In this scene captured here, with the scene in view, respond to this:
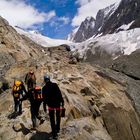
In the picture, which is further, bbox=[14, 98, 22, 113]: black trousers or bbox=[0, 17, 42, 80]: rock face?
bbox=[0, 17, 42, 80]: rock face

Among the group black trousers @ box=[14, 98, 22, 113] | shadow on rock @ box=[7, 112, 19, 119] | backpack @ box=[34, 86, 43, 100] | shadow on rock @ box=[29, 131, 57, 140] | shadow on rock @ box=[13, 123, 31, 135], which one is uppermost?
backpack @ box=[34, 86, 43, 100]

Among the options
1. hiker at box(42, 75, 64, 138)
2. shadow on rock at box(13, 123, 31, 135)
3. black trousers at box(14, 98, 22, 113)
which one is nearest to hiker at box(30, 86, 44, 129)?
shadow on rock at box(13, 123, 31, 135)

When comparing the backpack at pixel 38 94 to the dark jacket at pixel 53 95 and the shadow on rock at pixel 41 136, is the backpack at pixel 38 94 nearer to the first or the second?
the shadow on rock at pixel 41 136

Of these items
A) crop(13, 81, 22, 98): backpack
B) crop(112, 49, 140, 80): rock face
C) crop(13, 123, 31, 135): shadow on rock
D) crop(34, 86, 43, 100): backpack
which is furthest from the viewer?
crop(112, 49, 140, 80): rock face

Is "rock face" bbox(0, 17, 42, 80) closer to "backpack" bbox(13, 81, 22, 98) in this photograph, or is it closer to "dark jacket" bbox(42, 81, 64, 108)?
"backpack" bbox(13, 81, 22, 98)

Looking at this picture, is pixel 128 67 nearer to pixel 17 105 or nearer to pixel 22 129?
pixel 17 105

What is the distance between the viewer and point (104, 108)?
1183 inches

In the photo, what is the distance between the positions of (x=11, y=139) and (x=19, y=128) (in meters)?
1.06

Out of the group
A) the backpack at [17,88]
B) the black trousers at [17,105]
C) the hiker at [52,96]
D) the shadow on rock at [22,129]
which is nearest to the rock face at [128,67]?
the black trousers at [17,105]

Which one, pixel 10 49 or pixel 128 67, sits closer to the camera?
pixel 10 49

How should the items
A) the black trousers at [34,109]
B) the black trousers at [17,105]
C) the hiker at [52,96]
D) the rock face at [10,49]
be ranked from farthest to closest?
the rock face at [10,49] → the black trousers at [17,105] → the black trousers at [34,109] → the hiker at [52,96]

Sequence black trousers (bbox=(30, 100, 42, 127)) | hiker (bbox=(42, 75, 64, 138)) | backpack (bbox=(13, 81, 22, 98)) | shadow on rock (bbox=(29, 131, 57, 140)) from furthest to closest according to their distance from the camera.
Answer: backpack (bbox=(13, 81, 22, 98)) < black trousers (bbox=(30, 100, 42, 127)) < shadow on rock (bbox=(29, 131, 57, 140)) < hiker (bbox=(42, 75, 64, 138))

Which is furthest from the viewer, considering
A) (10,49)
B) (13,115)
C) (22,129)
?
(10,49)

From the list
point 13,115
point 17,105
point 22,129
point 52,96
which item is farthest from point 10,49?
point 52,96
